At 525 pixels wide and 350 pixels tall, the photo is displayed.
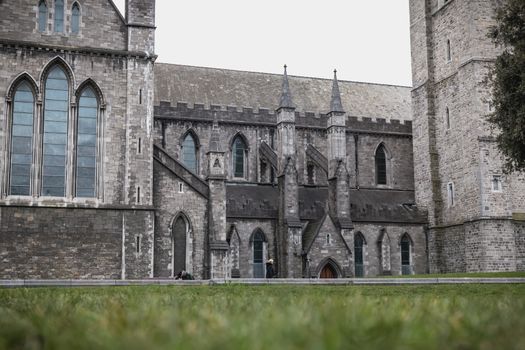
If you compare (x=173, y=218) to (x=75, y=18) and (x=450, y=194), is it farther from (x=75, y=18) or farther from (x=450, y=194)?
(x=450, y=194)

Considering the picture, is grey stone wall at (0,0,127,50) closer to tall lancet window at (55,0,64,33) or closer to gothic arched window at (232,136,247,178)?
tall lancet window at (55,0,64,33)

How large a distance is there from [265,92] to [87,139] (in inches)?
722

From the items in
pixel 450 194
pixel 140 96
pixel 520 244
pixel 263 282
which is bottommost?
pixel 263 282

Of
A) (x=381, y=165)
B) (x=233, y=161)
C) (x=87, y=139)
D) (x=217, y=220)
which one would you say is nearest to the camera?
(x=87, y=139)

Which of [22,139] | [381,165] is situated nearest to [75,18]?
[22,139]

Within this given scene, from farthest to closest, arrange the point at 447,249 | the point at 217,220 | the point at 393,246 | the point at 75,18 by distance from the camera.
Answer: the point at 393,246 < the point at 447,249 < the point at 217,220 < the point at 75,18

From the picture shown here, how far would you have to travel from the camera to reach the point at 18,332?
4207mm

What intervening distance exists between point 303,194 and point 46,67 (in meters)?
18.2

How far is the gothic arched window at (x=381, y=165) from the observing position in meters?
45.8

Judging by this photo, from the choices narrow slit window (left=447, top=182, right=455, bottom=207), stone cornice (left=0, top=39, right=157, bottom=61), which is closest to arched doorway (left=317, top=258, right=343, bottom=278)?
narrow slit window (left=447, top=182, right=455, bottom=207)

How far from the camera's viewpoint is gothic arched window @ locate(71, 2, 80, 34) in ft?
98.0

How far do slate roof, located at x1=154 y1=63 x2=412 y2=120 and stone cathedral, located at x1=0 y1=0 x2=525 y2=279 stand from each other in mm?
152

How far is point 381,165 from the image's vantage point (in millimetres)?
46031

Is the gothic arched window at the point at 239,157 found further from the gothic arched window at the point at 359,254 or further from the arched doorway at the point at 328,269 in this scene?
the arched doorway at the point at 328,269
